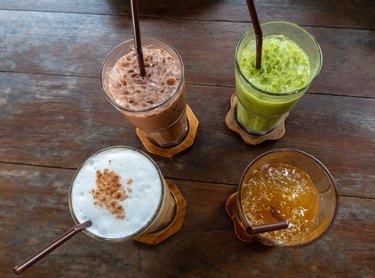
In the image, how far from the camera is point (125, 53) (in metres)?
1.17

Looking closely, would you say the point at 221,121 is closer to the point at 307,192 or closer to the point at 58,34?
the point at 307,192

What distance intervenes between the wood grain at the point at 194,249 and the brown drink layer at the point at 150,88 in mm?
334

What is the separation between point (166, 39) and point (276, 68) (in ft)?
1.98

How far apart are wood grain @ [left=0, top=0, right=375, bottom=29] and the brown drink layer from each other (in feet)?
1.72

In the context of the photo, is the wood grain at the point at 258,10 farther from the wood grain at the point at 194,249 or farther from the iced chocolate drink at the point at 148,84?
the wood grain at the point at 194,249

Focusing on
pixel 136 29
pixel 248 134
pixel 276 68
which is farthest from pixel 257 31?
pixel 248 134

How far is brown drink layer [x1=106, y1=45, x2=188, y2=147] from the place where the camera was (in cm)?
107

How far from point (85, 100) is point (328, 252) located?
1139 mm

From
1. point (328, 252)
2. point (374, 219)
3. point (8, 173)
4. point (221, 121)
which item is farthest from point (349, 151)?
point (8, 173)

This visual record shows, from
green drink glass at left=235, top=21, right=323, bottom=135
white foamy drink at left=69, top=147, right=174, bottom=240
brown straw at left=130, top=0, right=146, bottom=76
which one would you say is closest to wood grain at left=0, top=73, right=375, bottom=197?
green drink glass at left=235, top=21, right=323, bottom=135

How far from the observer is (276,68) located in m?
1.15

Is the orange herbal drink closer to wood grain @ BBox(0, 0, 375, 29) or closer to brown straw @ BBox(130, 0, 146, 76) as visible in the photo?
brown straw @ BBox(130, 0, 146, 76)

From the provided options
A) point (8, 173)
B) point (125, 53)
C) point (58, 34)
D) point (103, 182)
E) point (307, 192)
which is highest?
point (125, 53)

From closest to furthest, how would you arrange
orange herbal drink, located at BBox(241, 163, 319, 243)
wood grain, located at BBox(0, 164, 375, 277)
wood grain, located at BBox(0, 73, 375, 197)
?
orange herbal drink, located at BBox(241, 163, 319, 243), wood grain, located at BBox(0, 164, 375, 277), wood grain, located at BBox(0, 73, 375, 197)
